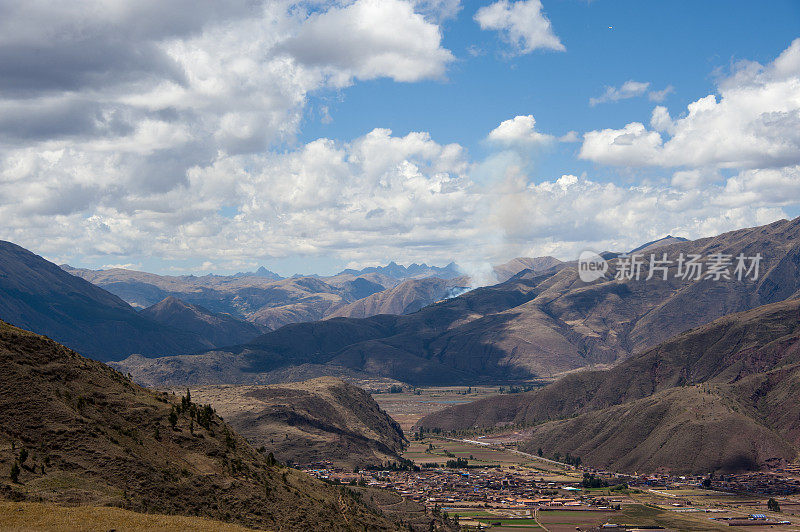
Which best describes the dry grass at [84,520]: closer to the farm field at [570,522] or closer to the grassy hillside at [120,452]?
the grassy hillside at [120,452]

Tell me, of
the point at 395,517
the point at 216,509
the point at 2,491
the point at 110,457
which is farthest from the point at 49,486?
the point at 395,517

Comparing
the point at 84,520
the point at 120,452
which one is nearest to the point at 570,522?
the point at 120,452

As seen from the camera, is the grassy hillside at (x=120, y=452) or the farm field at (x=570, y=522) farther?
the farm field at (x=570, y=522)

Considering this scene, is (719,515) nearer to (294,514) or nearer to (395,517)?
(395,517)

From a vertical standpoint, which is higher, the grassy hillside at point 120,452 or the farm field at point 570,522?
the grassy hillside at point 120,452

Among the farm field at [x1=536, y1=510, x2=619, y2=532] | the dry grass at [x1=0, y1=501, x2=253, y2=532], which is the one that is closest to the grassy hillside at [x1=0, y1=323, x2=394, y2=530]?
the dry grass at [x1=0, y1=501, x2=253, y2=532]

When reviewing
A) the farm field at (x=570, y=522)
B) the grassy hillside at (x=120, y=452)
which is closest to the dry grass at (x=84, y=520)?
the grassy hillside at (x=120, y=452)

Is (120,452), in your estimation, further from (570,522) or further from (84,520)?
(570,522)
